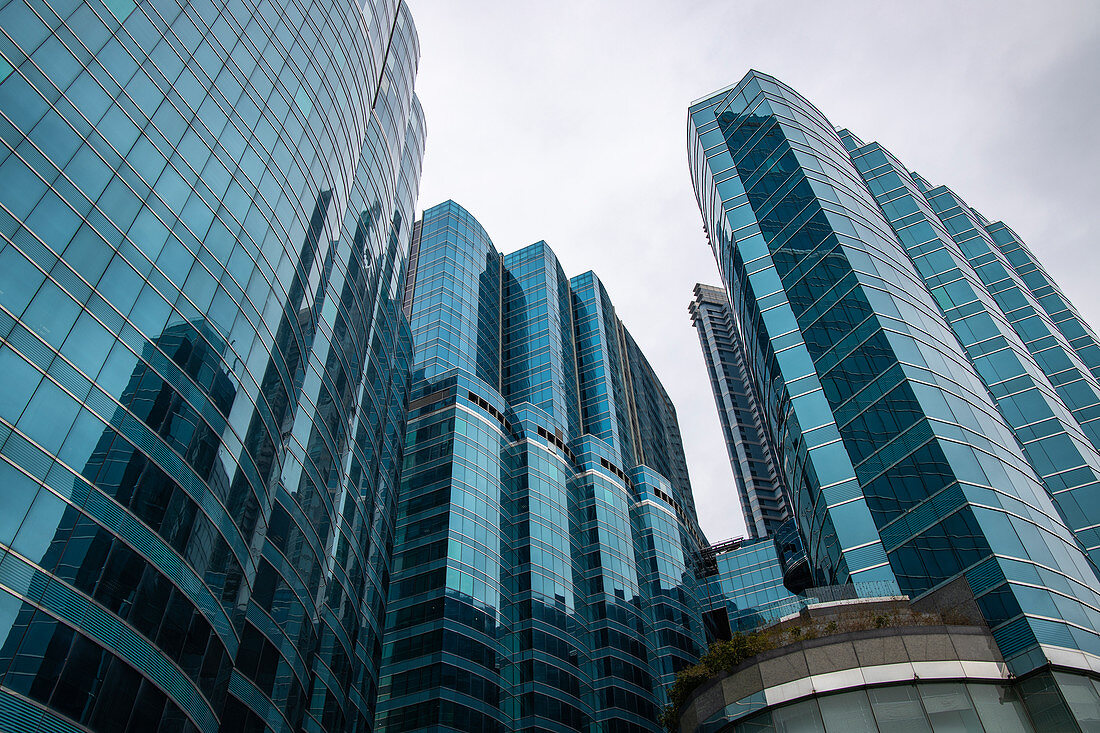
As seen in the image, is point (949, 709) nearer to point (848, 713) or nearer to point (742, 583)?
point (848, 713)

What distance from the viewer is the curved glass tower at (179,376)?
78.8 feet

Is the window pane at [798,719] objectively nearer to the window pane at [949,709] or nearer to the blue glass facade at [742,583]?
the window pane at [949,709]

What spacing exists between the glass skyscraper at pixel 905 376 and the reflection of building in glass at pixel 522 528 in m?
28.2

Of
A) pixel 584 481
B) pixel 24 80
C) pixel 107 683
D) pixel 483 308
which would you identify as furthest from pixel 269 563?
pixel 483 308

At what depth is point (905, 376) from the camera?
4641cm

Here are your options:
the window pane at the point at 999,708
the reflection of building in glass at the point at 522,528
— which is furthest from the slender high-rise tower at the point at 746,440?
the window pane at the point at 999,708

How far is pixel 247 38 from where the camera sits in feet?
144

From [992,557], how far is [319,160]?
40548 millimetres

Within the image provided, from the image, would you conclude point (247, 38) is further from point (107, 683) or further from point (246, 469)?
point (107, 683)

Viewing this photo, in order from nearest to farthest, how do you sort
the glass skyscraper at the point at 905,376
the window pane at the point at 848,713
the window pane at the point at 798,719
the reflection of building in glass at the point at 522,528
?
the window pane at the point at 848,713 → the window pane at the point at 798,719 → the glass skyscraper at the point at 905,376 → the reflection of building in glass at the point at 522,528

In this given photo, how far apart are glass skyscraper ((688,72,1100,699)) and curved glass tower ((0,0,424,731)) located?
28022 mm

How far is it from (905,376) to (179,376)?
3783 centimetres

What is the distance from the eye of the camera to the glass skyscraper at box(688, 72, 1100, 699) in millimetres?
37531

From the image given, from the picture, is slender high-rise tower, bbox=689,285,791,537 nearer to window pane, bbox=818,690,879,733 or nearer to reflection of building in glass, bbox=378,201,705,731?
reflection of building in glass, bbox=378,201,705,731
